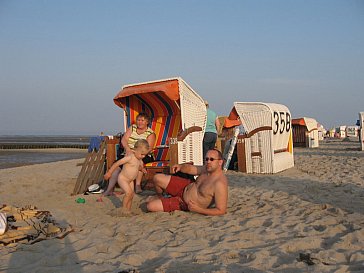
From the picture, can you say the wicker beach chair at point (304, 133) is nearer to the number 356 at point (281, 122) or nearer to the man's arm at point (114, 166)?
the number 356 at point (281, 122)

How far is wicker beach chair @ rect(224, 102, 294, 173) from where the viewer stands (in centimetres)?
835

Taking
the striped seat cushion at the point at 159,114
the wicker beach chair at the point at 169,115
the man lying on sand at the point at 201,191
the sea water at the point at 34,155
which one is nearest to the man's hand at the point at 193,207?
the man lying on sand at the point at 201,191

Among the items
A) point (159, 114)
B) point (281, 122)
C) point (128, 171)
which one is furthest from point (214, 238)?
point (281, 122)

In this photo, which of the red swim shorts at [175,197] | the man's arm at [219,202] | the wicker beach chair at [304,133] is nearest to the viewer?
the man's arm at [219,202]

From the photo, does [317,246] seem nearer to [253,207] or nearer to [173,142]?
[253,207]

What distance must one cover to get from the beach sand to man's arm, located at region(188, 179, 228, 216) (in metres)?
0.07

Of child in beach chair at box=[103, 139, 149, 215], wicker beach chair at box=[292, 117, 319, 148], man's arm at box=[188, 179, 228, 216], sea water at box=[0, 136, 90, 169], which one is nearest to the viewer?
man's arm at box=[188, 179, 228, 216]

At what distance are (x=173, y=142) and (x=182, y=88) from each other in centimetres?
113

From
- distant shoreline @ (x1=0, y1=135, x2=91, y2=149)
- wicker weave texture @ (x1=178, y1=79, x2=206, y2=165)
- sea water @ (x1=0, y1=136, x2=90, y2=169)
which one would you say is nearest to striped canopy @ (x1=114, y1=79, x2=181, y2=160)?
wicker weave texture @ (x1=178, y1=79, x2=206, y2=165)

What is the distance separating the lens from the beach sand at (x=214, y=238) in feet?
9.05

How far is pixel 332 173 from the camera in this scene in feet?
26.2

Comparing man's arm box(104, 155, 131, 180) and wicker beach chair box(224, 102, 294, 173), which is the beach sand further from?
wicker beach chair box(224, 102, 294, 173)

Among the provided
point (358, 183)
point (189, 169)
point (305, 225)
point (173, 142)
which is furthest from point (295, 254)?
point (358, 183)

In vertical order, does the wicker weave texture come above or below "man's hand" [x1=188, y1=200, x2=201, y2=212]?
above
